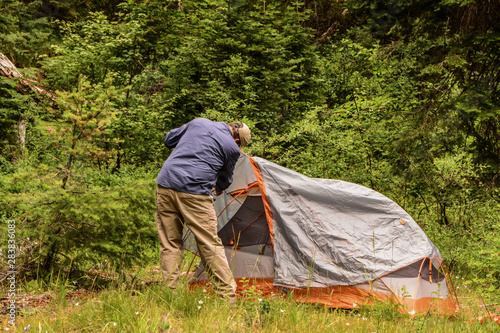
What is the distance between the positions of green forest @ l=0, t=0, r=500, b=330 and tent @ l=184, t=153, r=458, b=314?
1.83ft

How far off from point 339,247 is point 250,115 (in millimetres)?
4931

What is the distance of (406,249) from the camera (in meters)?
4.15

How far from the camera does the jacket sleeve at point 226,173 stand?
13.2 ft

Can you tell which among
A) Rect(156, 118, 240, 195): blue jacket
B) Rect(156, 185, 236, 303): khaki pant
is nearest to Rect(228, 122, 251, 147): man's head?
Rect(156, 118, 240, 195): blue jacket

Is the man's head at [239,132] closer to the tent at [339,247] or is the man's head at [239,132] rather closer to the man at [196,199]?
the man at [196,199]

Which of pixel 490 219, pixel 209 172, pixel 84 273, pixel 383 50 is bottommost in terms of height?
pixel 84 273

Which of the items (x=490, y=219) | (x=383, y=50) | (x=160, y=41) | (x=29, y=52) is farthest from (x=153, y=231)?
(x=29, y=52)

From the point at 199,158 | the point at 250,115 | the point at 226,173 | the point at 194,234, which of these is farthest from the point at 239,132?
the point at 250,115

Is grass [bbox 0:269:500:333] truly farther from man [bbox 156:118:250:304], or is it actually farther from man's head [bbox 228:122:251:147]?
man's head [bbox 228:122:251:147]

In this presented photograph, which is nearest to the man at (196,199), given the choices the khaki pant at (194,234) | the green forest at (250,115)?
the khaki pant at (194,234)

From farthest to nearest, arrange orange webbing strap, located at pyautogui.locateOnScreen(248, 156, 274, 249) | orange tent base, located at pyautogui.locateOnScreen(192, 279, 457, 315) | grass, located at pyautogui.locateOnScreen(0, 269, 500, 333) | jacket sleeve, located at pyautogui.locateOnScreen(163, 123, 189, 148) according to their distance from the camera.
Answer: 1. orange webbing strap, located at pyautogui.locateOnScreen(248, 156, 274, 249)
2. jacket sleeve, located at pyautogui.locateOnScreen(163, 123, 189, 148)
3. orange tent base, located at pyautogui.locateOnScreen(192, 279, 457, 315)
4. grass, located at pyautogui.locateOnScreen(0, 269, 500, 333)

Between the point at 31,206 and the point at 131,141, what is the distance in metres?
5.04

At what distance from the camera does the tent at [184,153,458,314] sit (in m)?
3.98

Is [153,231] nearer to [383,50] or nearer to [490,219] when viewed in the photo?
[383,50]
